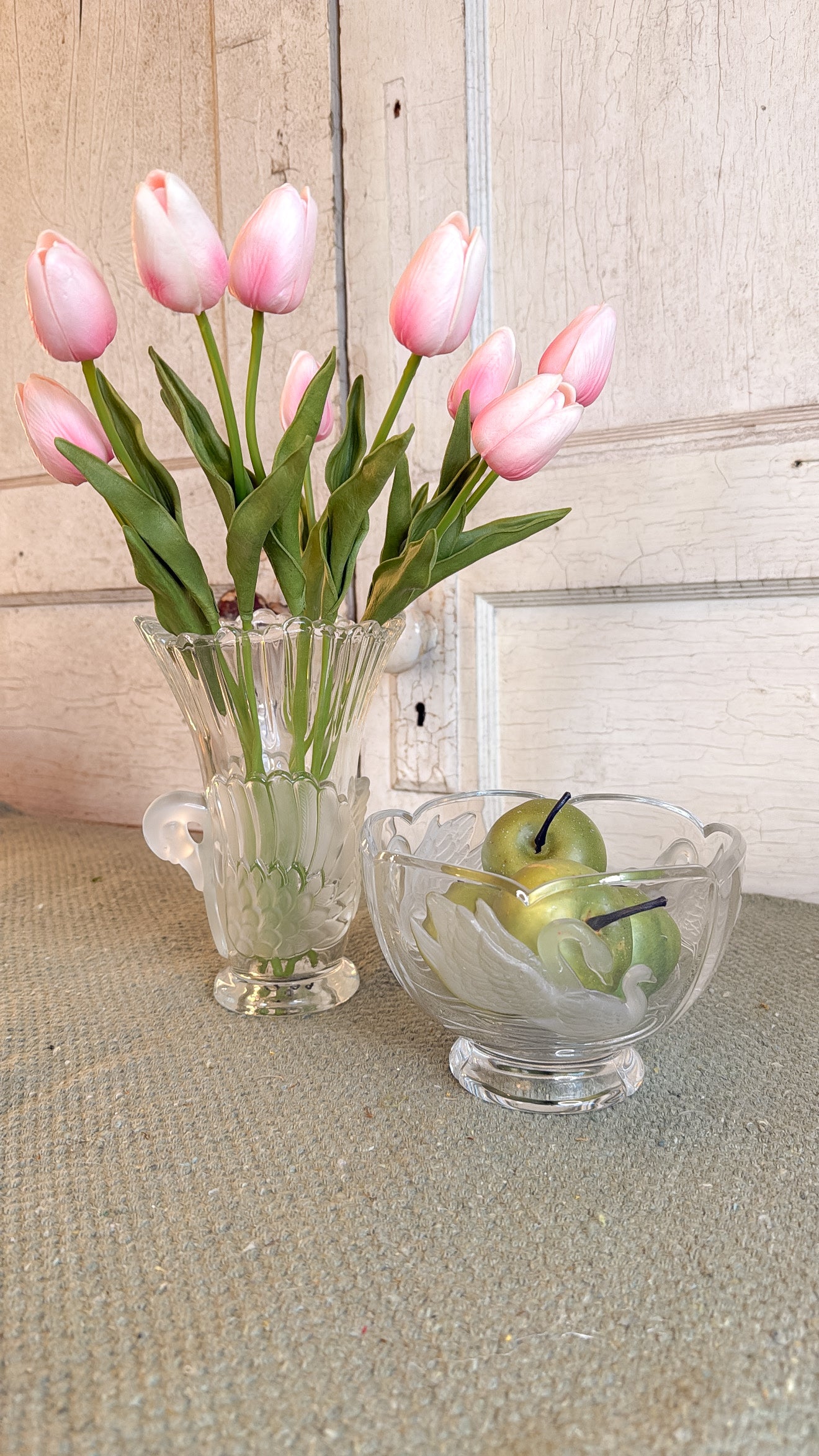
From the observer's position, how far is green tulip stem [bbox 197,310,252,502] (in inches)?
20.0

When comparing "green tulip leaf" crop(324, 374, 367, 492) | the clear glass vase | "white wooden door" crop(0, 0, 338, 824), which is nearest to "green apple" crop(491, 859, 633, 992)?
the clear glass vase

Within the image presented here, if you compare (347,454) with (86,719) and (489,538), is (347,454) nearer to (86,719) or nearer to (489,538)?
(489,538)

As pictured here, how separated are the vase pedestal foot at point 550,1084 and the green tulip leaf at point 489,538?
0.26 meters

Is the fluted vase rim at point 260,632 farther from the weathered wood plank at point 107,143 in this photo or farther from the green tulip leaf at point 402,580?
the weathered wood plank at point 107,143

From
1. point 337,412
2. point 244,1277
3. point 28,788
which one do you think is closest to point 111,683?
point 28,788

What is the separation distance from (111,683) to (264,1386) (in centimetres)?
93

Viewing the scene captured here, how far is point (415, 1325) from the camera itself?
302mm

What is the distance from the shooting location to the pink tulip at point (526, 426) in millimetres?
482

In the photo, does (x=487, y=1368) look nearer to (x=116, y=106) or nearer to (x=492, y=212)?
(x=492, y=212)


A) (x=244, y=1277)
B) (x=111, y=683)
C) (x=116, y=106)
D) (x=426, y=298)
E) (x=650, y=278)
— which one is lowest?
(x=244, y=1277)

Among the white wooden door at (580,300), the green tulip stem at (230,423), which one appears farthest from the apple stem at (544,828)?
the white wooden door at (580,300)

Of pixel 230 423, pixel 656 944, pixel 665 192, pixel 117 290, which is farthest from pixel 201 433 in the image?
pixel 117 290

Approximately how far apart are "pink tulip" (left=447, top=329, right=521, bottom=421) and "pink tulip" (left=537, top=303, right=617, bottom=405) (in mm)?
23

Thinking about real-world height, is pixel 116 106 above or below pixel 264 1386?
above
